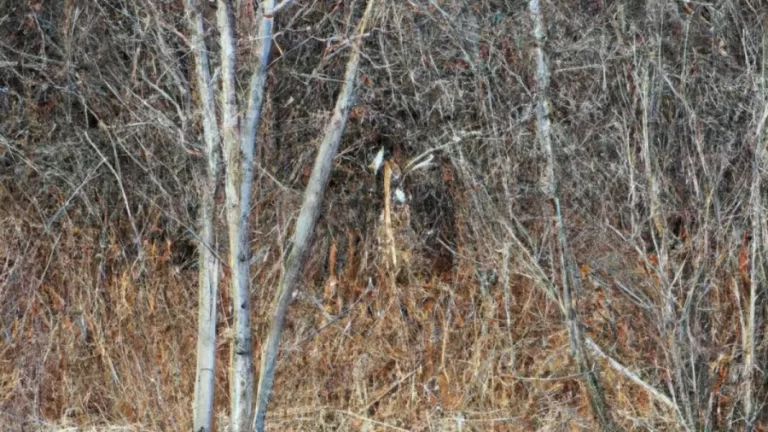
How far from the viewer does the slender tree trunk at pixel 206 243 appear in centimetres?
608

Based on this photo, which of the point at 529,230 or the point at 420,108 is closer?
the point at 529,230

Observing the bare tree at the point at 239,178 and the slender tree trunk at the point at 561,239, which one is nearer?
the bare tree at the point at 239,178

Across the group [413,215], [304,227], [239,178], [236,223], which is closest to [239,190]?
[239,178]

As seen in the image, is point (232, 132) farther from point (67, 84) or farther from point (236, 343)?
point (67, 84)

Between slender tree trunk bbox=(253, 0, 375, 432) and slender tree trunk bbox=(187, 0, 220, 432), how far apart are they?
18.1 inches

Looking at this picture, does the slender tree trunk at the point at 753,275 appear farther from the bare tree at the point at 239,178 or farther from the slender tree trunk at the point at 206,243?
the slender tree trunk at the point at 206,243

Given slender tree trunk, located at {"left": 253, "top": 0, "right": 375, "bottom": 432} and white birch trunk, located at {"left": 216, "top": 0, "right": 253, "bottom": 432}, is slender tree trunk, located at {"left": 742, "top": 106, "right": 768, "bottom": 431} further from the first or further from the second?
white birch trunk, located at {"left": 216, "top": 0, "right": 253, "bottom": 432}

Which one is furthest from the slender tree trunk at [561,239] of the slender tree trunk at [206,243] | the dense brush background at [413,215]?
the slender tree trunk at [206,243]

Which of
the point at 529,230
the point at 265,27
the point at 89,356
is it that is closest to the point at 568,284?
the point at 529,230

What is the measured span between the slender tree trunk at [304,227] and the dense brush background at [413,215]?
0.28m

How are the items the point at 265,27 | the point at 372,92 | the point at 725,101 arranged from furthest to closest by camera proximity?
the point at 372,92, the point at 725,101, the point at 265,27

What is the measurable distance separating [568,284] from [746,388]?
3.62 feet

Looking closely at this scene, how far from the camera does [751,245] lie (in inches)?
236

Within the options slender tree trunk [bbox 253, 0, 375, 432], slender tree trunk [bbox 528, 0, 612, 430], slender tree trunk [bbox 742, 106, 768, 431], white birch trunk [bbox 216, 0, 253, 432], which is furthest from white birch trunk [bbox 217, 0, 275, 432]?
slender tree trunk [bbox 742, 106, 768, 431]
